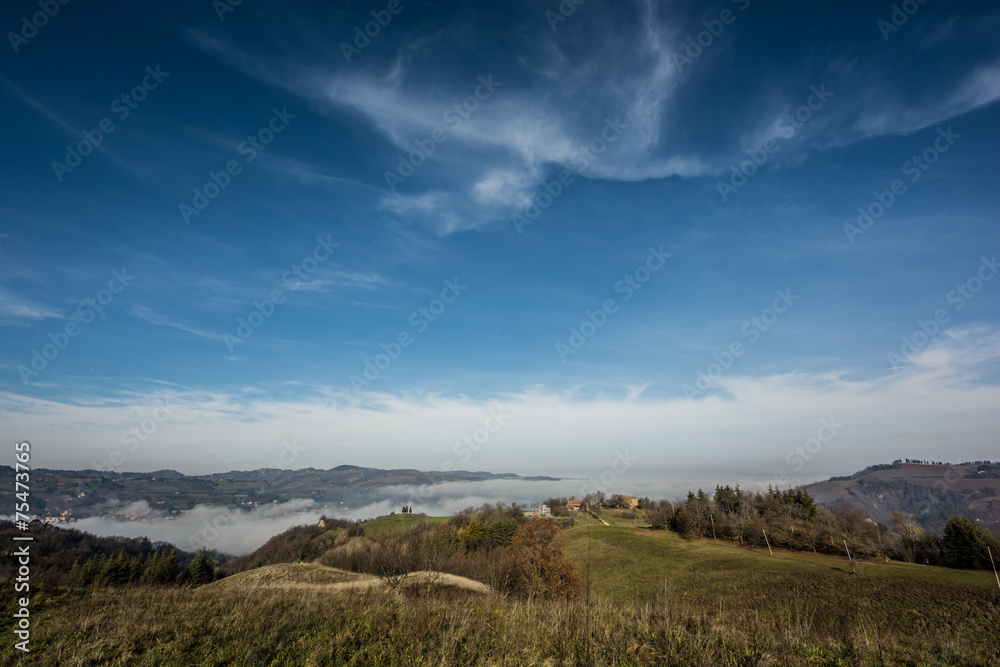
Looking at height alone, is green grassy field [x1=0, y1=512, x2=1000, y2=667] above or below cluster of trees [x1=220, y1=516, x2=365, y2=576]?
above

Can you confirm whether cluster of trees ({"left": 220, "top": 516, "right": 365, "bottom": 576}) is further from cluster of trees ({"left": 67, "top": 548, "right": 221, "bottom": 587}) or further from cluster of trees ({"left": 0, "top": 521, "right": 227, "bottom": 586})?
cluster of trees ({"left": 67, "top": 548, "right": 221, "bottom": 587})

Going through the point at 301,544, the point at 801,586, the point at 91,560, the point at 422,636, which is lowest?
the point at 301,544

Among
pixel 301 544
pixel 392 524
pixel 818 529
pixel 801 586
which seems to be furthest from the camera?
pixel 392 524

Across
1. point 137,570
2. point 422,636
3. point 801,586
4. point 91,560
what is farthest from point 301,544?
point 422,636

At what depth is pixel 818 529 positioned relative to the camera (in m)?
71.0

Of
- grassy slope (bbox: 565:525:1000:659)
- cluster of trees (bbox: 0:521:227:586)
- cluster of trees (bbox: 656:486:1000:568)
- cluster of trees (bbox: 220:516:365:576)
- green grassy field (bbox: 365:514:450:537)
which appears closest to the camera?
grassy slope (bbox: 565:525:1000:659)

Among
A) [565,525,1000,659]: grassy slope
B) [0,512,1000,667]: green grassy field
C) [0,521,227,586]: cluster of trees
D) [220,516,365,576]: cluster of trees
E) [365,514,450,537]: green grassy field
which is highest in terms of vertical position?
[0,512,1000,667]: green grassy field

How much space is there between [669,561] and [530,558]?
1410 inches

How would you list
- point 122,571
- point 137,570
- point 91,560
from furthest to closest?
point 91,560
point 137,570
point 122,571

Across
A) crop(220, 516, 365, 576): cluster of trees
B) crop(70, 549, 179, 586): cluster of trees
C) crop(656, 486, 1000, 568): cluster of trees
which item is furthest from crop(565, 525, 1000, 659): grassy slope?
crop(220, 516, 365, 576): cluster of trees

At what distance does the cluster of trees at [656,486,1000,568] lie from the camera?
183 ft

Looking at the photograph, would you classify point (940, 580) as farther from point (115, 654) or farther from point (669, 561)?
point (115, 654)

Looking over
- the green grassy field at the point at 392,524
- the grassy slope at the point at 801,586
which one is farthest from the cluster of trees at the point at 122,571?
the grassy slope at the point at 801,586

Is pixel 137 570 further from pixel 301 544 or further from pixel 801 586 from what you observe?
pixel 801 586
